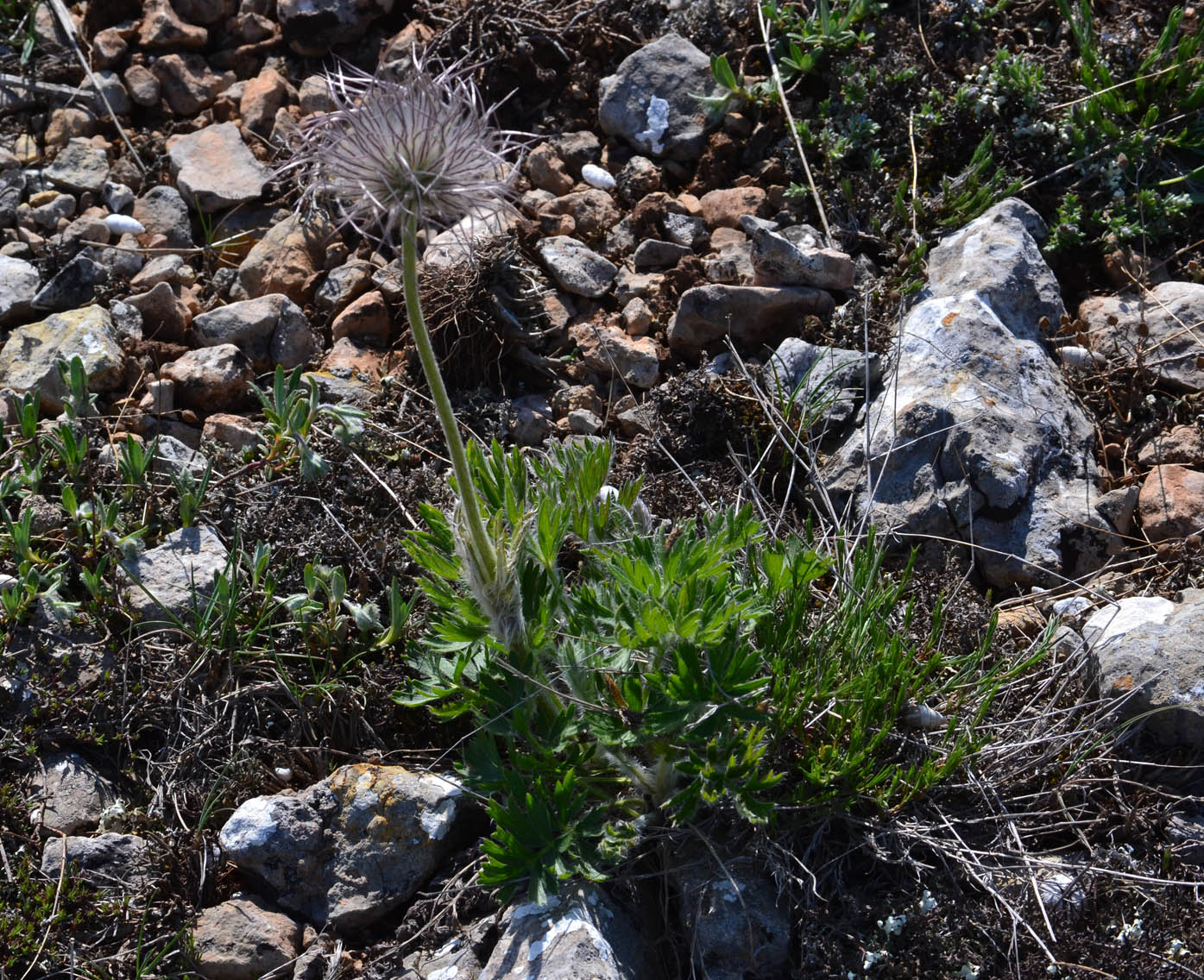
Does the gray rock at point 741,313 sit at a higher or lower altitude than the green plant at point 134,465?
higher

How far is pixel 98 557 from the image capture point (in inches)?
145

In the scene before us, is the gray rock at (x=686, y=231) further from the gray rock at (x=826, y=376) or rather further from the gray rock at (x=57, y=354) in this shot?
the gray rock at (x=57, y=354)

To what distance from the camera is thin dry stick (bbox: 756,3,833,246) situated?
4562 millimetres

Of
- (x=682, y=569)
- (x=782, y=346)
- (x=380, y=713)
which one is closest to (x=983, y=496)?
(x=782, y=346)

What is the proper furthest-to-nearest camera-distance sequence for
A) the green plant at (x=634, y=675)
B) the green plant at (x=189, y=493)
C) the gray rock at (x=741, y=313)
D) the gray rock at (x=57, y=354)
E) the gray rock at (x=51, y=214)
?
1. the gray rock at (x=51, y=214)
2. the gray rock at (x=741, y=313)
3. the gray rock at (x=57, y=354)
4. the green plant at (x=189, y=493)
5. the green plant at (x=634, y=675)

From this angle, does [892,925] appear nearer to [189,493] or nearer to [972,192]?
[189,493]

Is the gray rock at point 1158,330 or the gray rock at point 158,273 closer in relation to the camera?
the gray rock at point 1158,330

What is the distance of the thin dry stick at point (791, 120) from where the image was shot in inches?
180

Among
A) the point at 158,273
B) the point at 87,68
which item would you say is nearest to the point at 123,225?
the point at 158,273

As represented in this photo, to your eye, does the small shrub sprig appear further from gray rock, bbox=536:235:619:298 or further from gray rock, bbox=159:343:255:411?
gray rock, bbox=159:343:255:411

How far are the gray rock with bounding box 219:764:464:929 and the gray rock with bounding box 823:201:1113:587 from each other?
178 cm

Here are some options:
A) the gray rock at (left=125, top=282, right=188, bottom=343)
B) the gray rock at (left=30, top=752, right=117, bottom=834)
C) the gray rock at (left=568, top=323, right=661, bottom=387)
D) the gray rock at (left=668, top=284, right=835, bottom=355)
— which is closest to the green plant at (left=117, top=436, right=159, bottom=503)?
the gray rock at (left=125, top=282, right=188, bottom=343)

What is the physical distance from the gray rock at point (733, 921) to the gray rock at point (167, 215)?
143 inches

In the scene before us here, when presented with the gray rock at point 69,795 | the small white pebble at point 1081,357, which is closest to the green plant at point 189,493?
the gray rock at point 69,795
